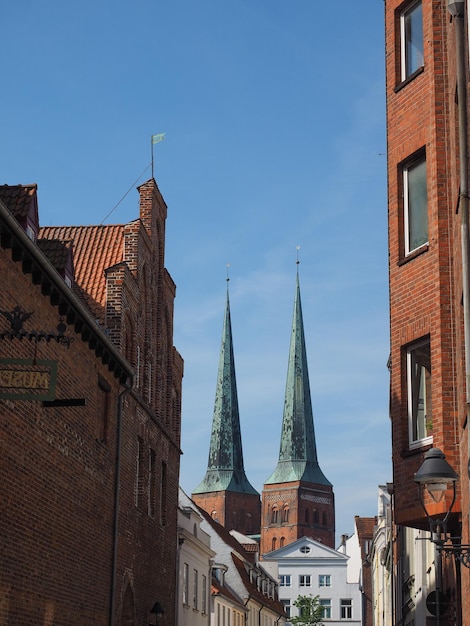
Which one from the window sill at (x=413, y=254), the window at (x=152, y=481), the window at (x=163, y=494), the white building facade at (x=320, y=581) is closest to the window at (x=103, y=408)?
the window at (x=152, y=481)

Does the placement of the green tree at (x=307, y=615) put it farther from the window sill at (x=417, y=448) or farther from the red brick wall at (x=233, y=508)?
the window sill at (x=417, y=448)

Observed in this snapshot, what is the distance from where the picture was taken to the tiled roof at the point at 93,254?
28.3m

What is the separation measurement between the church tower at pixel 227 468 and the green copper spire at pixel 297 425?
4.94m

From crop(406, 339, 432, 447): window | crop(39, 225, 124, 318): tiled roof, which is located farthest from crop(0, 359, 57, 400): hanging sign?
crop(39, 225, 124, 318): tiled roof

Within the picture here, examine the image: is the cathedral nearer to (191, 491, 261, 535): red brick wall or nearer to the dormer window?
(191, 491, 261, 535): red brick wall

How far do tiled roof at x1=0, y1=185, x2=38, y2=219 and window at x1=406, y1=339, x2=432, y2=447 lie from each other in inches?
315

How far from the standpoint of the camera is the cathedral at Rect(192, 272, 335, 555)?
148125mm

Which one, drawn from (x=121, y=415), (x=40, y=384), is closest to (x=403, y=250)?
(x=40, y=384)

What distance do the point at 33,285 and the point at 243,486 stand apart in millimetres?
141195

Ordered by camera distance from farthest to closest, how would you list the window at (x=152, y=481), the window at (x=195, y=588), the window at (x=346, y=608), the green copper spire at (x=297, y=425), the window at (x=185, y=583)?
the green copper spire at (x=297, y=425)
the window at (x=346, y=608)
the window at (x=195, y=588)
the window at (x=185, y=583)
the window at (x=152, y=481)

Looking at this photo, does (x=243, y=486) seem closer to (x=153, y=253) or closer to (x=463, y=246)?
(x=153, y=253)

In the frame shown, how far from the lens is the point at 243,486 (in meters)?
158

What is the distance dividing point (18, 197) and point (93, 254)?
896 centimetres

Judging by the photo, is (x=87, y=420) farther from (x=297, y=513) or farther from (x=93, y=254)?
(x=297, y=513)
